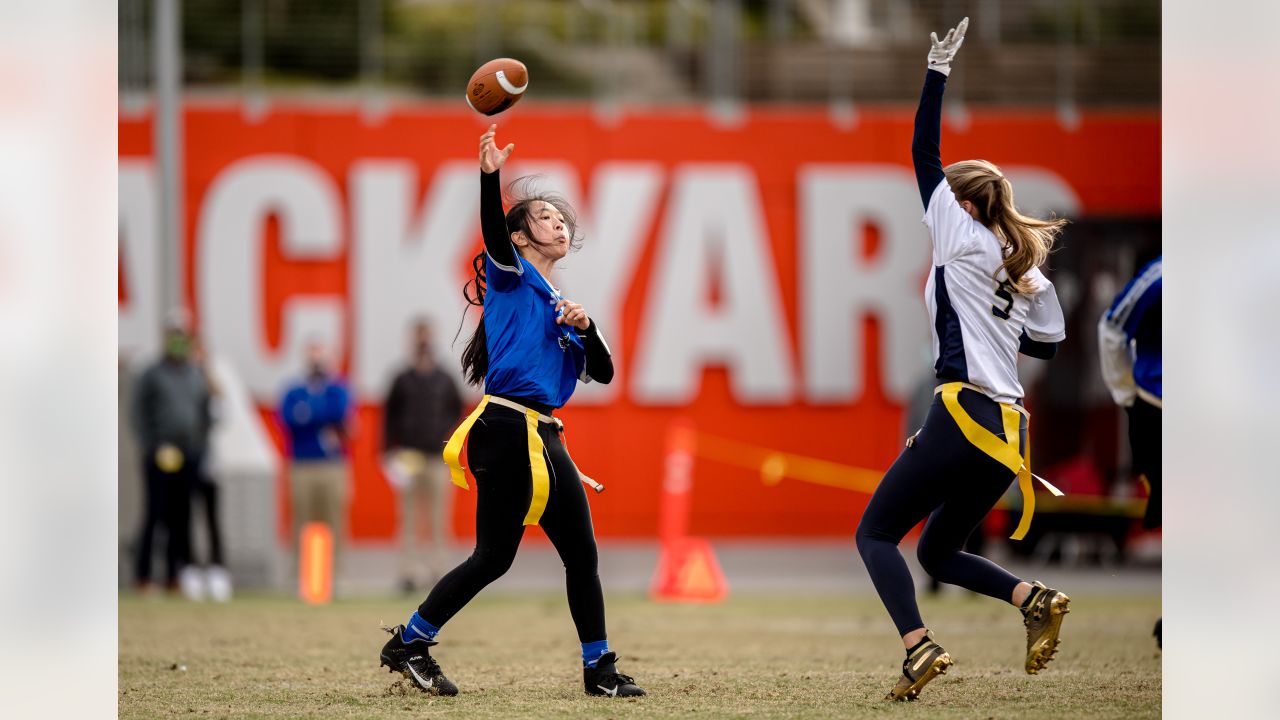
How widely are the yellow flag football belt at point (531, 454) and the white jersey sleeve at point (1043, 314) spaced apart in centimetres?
204

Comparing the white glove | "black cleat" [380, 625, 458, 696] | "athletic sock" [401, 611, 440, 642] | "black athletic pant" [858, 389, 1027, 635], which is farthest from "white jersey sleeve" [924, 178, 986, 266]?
"black cleat" [380, 625, 458, 696]

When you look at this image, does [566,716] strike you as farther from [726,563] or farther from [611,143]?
[611,143]

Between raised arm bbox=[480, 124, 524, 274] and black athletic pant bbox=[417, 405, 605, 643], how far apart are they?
0.64 metres

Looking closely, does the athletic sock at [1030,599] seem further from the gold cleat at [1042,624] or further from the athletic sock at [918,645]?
the athletic sock at [918,645]

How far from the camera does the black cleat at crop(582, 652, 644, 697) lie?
7.46 m

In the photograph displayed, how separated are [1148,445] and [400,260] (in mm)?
14045

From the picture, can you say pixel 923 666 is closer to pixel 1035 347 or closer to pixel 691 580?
pixel 1035 347

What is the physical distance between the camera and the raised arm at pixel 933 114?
6.96m

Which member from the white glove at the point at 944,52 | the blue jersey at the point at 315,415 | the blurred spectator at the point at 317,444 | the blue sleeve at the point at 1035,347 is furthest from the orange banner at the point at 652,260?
the white glove at the point at 944,52

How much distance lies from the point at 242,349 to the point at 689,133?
21.0 ft

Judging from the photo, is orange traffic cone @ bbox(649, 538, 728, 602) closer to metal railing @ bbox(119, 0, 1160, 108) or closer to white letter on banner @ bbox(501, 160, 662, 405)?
white letter on banner @ bbox(501, 160, 662, 405)
